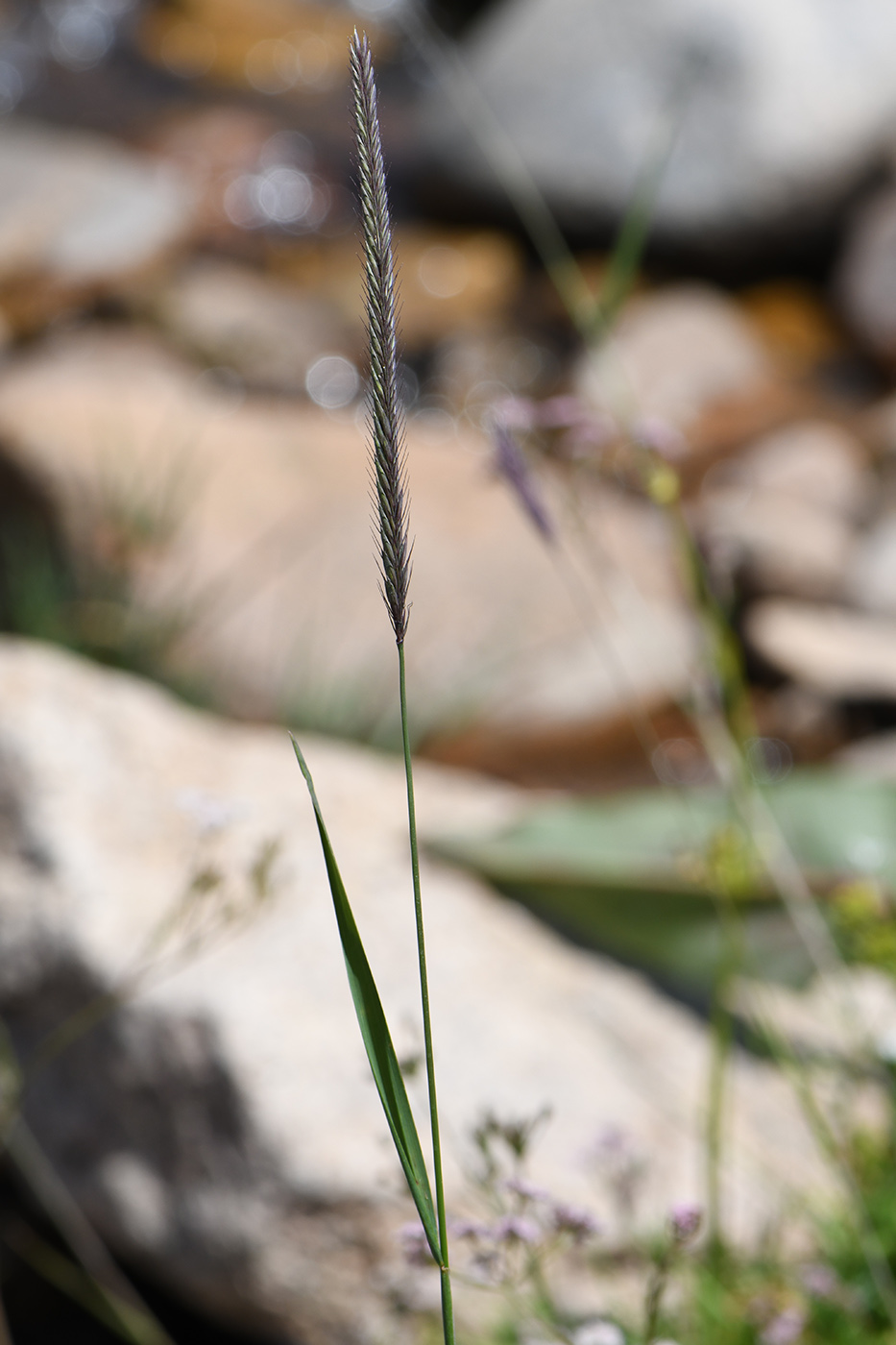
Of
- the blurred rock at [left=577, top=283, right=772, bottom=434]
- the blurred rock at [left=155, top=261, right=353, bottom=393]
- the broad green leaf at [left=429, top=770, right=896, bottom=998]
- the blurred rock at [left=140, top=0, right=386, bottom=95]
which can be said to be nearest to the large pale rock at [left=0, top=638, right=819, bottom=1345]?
the broad green leaf at [left=429, top=770, right=896, bottom=998]

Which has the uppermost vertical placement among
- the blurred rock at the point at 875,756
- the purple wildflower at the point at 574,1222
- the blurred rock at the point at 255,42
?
the blurred rock at the point at 255,42

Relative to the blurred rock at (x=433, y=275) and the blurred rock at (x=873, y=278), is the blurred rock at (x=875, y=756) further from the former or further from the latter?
the blurred rock at (x=433, y=275)

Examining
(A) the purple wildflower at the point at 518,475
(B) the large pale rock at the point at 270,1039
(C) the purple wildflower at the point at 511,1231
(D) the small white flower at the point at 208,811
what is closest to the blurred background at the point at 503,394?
(A) the purple wildflower at the point at 518,475

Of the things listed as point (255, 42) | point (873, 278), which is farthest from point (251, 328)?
point (255, 42)

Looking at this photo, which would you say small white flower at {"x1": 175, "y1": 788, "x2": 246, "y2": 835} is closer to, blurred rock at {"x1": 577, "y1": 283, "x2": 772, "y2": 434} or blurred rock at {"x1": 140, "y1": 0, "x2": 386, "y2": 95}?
blurred rock at {"x1": 577, "y1": 283, "x2": 772, "y2": 434}

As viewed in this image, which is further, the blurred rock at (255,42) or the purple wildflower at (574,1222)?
the blurred rock at (255,42)

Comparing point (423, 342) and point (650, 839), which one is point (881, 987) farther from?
point (423, 342)
